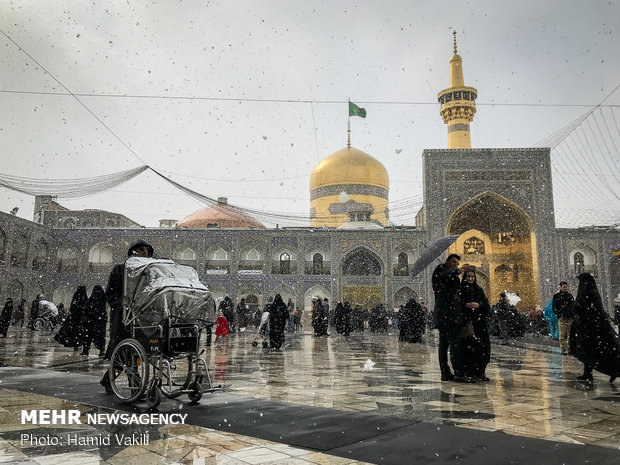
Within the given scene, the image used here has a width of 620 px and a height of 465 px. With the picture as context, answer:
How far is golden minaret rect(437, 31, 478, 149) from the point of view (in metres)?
28.0

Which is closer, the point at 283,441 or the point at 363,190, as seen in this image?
the point at 283,441

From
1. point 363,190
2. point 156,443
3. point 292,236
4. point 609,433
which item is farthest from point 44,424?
point 363,190

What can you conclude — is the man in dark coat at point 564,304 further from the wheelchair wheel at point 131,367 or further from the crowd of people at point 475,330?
the wheelchair wheel at point 131,367

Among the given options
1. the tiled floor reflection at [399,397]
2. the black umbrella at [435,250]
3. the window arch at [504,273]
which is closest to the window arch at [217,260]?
the window arch at [504,273]

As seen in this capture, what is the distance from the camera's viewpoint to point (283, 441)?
8.46 ft

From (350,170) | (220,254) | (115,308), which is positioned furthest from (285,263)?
(115,308)

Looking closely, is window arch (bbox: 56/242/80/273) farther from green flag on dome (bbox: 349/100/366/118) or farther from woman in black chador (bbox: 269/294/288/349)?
woman in black chador (bbox: 269/294/288/349)

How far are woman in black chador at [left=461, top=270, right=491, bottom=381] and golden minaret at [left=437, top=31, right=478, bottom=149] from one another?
2395 cm

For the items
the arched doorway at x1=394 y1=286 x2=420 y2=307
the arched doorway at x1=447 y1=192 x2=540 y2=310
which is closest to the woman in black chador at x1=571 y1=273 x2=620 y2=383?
the arched doorway at x1=447 y1=192 x2=540 y2=310

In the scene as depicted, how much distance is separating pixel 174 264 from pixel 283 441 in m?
2.03

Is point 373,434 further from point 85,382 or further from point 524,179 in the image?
point 524,179

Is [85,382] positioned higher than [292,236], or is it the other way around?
[292,236]

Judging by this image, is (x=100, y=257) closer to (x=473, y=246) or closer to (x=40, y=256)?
(x=40, y=256)

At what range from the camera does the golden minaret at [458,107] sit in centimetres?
2805
